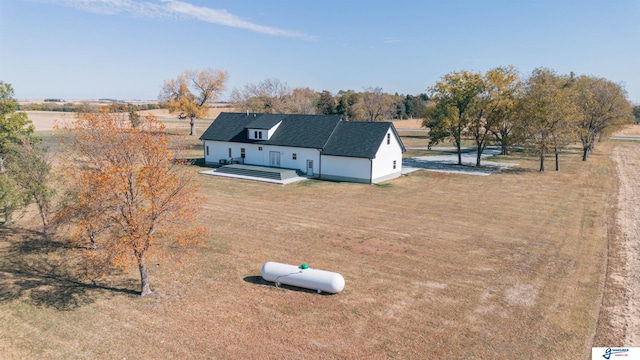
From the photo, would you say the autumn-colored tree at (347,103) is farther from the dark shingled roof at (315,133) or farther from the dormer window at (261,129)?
the dormer window at (261,129)

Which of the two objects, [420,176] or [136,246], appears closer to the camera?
[136,246]

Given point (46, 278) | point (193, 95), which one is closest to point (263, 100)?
point (193, 95)

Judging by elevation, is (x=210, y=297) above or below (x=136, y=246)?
below

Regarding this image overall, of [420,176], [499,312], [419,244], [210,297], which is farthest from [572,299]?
[420,176]

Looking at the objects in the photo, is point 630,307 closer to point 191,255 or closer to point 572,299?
point 572,299

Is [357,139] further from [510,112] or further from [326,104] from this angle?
[326,104]
